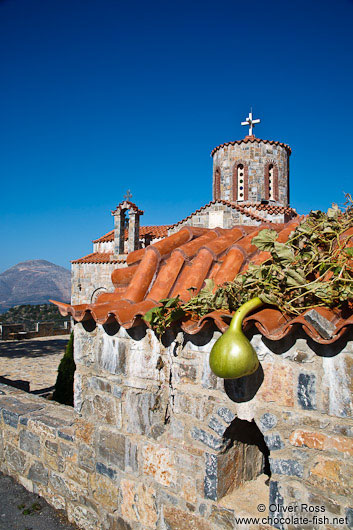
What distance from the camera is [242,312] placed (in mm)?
1974

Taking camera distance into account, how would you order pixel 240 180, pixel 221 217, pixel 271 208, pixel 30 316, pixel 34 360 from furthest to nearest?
pixel 30 316 → pixel 240 180 → pixel 271 208 → pixel 221 217 → pixel 34 360

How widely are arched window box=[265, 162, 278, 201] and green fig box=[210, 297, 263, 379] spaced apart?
53.1 feet

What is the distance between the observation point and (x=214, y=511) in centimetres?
226

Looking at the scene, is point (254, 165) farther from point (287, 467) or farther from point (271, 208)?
point (287, 467)

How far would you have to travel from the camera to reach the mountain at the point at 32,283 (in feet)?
178

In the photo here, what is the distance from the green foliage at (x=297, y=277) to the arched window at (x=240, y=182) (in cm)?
1545

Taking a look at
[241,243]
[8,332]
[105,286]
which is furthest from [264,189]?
[241,243]

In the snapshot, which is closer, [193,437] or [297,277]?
[297,277]

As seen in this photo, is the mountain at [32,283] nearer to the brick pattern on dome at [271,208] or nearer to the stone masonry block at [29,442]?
the brick pattern on dome at [271,208]

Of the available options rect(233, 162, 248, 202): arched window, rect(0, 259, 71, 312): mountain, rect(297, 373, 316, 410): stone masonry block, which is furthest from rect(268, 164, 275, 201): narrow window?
rect(0, 259, 71, 312): mountain

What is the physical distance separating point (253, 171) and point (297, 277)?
→ 16057 mm

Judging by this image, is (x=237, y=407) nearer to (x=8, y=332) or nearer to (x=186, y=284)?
(x=186, y=284)

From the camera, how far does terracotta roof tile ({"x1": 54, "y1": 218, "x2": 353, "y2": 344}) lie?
246cm

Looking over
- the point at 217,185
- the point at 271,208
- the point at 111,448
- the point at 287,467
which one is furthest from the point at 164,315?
the point at 217,185
